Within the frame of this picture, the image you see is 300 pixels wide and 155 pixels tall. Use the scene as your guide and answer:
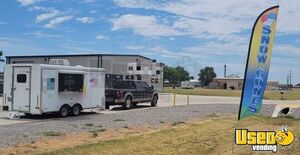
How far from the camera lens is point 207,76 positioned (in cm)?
17500

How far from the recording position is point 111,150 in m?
10.6

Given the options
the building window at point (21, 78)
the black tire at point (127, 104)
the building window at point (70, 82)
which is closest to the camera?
the building window at point (21, 78)

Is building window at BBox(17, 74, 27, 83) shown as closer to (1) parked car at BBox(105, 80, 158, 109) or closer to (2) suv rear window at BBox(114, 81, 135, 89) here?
(1) parked car at BBox(105, 80, 158, 109)

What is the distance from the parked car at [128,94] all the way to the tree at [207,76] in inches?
5693

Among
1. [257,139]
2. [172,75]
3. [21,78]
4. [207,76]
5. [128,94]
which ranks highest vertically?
[207,76]

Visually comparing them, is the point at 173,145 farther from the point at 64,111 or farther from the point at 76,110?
the point at 76,110

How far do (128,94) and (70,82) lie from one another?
6.86 meters

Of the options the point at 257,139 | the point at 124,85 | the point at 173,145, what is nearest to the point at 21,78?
the point at 124,85

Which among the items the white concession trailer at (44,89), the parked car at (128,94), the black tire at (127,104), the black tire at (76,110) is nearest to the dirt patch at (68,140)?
the white concession trailer at (44,89)

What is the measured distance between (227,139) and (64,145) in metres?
4.86

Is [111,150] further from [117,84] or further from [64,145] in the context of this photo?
[117,84]

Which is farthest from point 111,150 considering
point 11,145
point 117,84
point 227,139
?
point 117,84

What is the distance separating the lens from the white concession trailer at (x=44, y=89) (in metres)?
19.0

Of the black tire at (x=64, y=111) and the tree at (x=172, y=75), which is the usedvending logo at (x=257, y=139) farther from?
the tree at (x=172, y=75)
